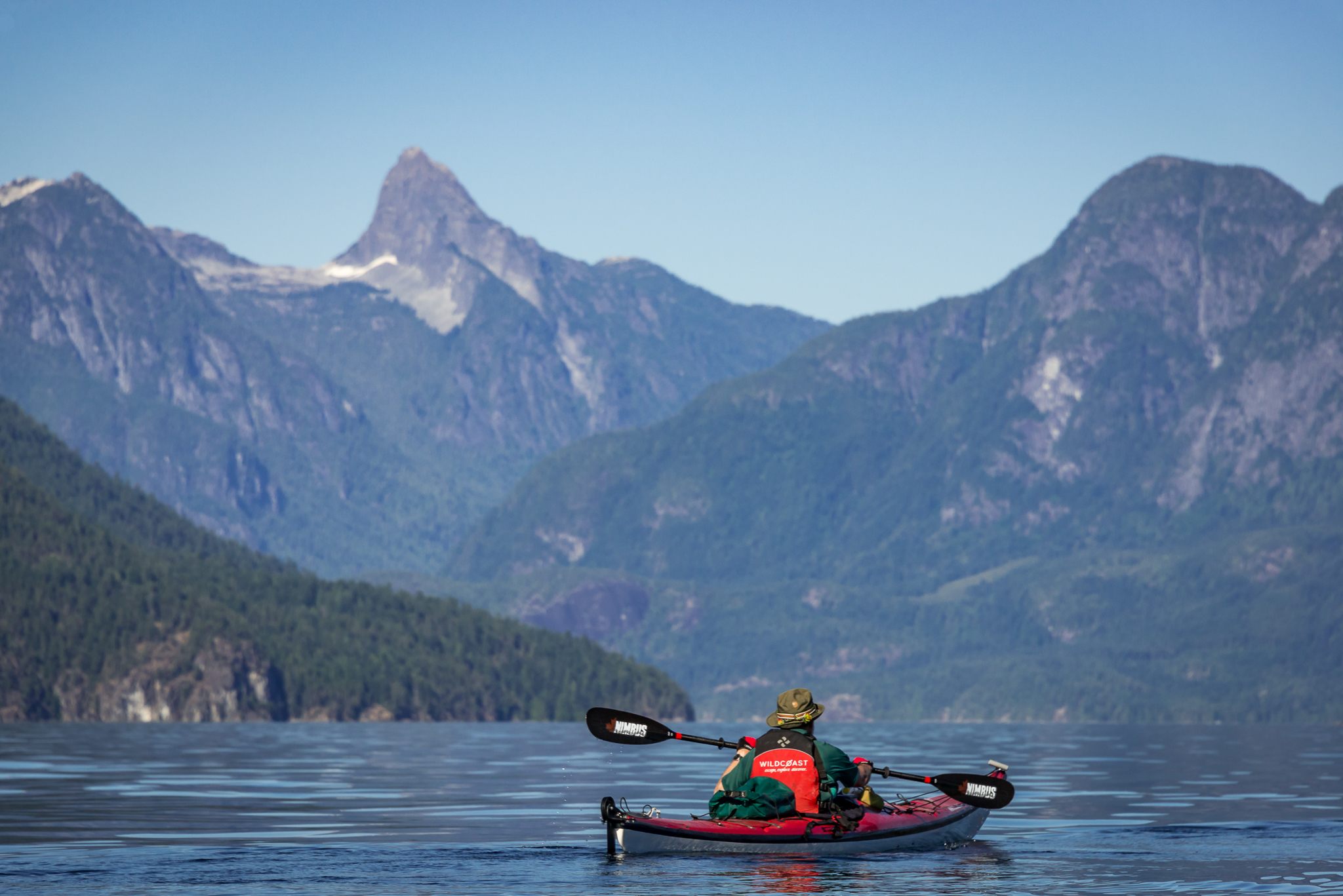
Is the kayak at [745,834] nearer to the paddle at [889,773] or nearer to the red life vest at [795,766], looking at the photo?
the red life vest at [795,766]

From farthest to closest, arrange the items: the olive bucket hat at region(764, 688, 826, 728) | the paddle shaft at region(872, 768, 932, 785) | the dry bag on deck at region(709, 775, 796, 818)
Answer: the paddle shaft at region(872, 768, 932, 785)
the olive bucket hat at region(764, 688, 826, 728)
the dry bag on deck at region(709, 775, 796, 818)

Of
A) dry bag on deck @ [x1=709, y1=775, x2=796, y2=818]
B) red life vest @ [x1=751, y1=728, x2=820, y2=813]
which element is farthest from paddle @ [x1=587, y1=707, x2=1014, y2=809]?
red life vest @ [x1=751, y1=728, x2=820, y2=813]

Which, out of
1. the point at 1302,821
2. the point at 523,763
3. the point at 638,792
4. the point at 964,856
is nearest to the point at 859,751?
the point at 523,763

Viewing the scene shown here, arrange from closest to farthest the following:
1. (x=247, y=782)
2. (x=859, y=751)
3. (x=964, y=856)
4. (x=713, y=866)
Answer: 1. (x=713, y=866)
2. (x=964, y=856)
3. (x=247, y=782)
4. (x=859, y=751)

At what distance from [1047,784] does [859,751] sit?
64729mm

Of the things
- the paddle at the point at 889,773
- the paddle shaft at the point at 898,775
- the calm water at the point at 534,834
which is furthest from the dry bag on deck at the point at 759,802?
the paddle shaft at the point at 898,775

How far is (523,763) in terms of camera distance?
140125 millimetres

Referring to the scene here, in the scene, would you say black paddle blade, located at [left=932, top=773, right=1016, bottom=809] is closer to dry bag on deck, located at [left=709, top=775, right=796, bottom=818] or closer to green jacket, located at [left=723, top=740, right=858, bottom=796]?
green jacket, located at [left=723, top=740, right=858, bottom=796]

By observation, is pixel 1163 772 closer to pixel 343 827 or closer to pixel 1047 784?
pixel 1047 784

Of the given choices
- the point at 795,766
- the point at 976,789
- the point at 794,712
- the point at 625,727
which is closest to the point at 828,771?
the point at 795,766

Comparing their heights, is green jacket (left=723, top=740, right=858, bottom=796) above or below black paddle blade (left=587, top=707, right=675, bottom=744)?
below

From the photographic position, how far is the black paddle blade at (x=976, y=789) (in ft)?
223

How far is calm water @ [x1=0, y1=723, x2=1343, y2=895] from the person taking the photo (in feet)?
190

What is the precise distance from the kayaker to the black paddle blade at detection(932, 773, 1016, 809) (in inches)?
233
